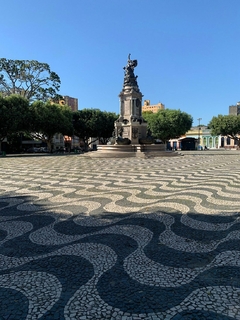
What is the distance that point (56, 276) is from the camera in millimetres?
2801

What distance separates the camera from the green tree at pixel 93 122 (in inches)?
1791

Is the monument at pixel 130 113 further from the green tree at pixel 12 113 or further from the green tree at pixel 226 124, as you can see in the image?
the green tree at pixel 226 124

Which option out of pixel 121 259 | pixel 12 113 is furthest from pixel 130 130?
pixel 121 259

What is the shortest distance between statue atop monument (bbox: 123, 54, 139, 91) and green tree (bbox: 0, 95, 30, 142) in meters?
13.6

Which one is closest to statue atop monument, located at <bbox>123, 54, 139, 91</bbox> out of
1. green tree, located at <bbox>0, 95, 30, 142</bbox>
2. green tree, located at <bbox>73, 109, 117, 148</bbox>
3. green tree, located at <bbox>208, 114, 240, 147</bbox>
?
green tree, located at <bbox>0, 95, 30, 142</bbox>

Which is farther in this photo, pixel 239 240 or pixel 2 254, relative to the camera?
pixel 239 240

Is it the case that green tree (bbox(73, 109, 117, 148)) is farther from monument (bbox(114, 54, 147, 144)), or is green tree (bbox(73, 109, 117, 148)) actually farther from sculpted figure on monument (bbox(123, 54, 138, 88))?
monument (bbox(114, 54, 147, 144))

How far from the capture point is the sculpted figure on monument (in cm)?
2905

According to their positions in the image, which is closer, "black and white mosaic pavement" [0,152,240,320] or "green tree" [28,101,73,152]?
"black and white mosaic pavement" [0,152,240,320]

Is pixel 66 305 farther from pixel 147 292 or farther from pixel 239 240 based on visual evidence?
pixel 239 240

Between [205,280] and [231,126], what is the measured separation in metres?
55.7

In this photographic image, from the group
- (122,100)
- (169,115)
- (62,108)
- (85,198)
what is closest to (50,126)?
(62,108)

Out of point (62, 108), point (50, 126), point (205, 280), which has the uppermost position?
point (62, 108)

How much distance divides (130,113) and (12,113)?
14698mm
